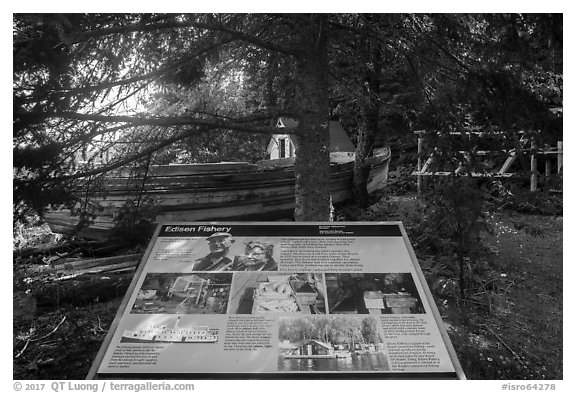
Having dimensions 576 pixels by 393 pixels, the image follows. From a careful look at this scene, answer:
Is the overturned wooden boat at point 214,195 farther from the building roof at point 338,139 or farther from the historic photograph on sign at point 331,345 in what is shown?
the historic photograph on sign at point 331,345

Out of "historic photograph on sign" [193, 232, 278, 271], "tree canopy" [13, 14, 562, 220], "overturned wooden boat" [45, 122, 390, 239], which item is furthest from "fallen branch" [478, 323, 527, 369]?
"overturned wooden boat" [45, 122, 390, 239]

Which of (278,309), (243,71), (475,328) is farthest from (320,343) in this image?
(243,71)

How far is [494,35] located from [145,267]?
3.81 meters

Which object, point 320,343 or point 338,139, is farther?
point 338,139

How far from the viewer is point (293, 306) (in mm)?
2262

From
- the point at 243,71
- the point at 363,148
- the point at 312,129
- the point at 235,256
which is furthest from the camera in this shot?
the point at 363,148

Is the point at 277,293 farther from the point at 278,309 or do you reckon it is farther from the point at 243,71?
the point at 243,71

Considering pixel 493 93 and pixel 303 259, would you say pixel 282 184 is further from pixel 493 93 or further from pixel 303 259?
pixel 303 259

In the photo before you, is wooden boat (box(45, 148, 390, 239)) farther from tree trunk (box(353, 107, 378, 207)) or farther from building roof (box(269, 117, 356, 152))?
building roof (box(269, 117, 356, 152))

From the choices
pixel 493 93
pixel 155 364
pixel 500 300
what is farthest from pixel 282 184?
pixel 155 364

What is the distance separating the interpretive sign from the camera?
202 cm

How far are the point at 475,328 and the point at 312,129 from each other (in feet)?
8.44

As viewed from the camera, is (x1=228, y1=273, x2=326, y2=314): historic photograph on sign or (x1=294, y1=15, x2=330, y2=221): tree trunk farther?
(x1=294, y1=15, x2=330, y2=221): tree trunk

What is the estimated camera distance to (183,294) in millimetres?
2346
